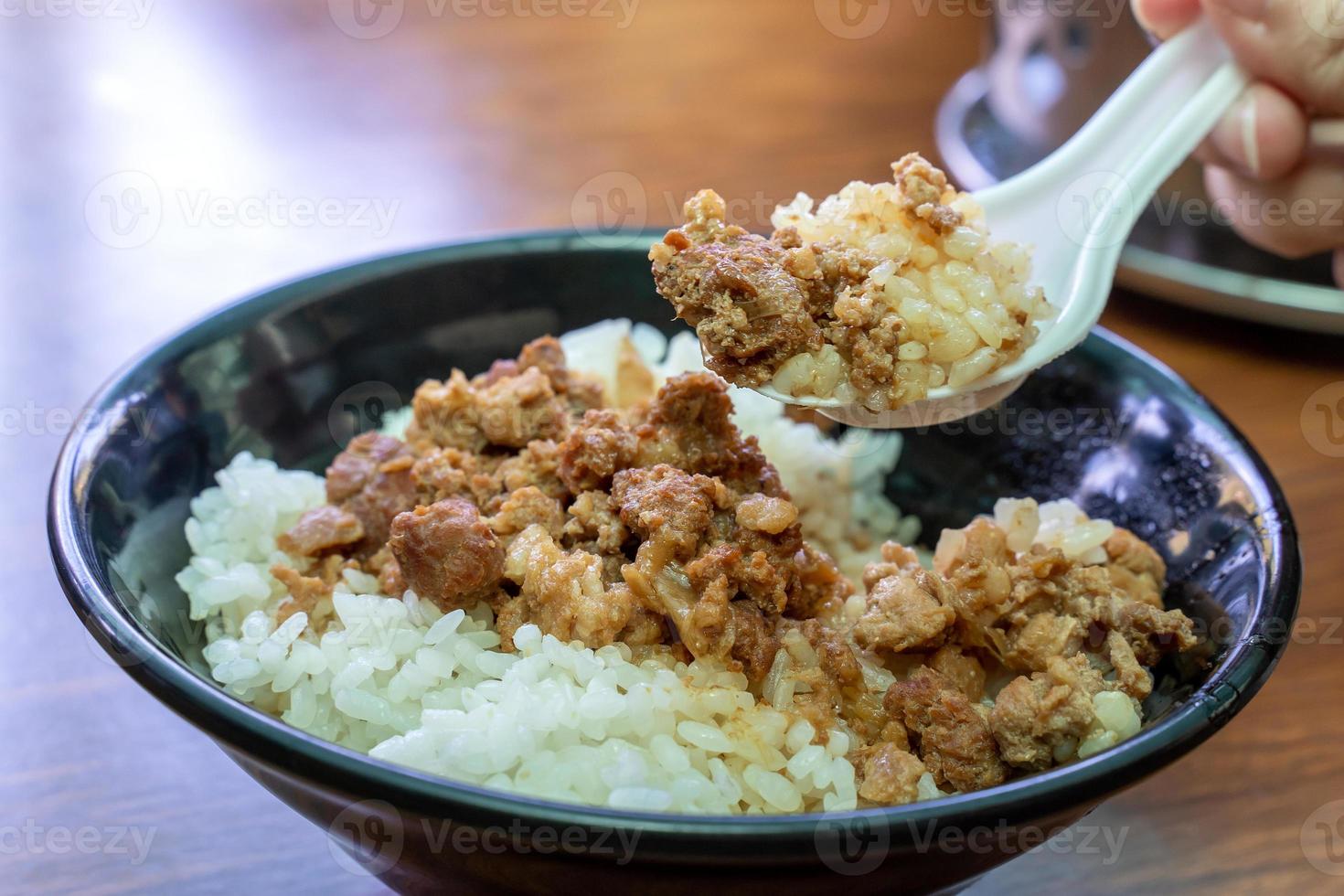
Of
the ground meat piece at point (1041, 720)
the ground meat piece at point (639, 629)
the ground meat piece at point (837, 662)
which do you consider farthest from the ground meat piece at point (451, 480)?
the ground meat piece at point (1041, 720)

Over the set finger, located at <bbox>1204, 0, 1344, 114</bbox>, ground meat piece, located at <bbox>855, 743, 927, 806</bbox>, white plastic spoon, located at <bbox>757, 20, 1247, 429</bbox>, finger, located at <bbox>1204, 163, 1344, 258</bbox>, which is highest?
finger, located at <bbox>1204, 0, 1344, 114</bbox>

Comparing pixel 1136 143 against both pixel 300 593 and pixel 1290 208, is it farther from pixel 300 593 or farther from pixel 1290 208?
pixel 300 593

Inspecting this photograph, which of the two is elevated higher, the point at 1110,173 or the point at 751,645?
the point at 1110,173

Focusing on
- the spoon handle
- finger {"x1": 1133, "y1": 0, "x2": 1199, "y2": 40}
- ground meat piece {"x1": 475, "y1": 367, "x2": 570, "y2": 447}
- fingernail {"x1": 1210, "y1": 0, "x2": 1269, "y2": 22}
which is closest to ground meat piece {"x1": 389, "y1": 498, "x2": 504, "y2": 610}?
ground meat piece {"x1": 475, "y1": 367, "x2": 570, "y2": 447}

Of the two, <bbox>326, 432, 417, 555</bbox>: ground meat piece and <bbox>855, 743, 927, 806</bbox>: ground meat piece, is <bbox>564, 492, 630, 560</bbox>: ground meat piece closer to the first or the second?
<bbox>326, 432, 417, 555</bbox>: ground meat piece

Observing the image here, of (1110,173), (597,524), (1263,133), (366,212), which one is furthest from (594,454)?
(366,212)

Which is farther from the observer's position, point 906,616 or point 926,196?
point 926,196
